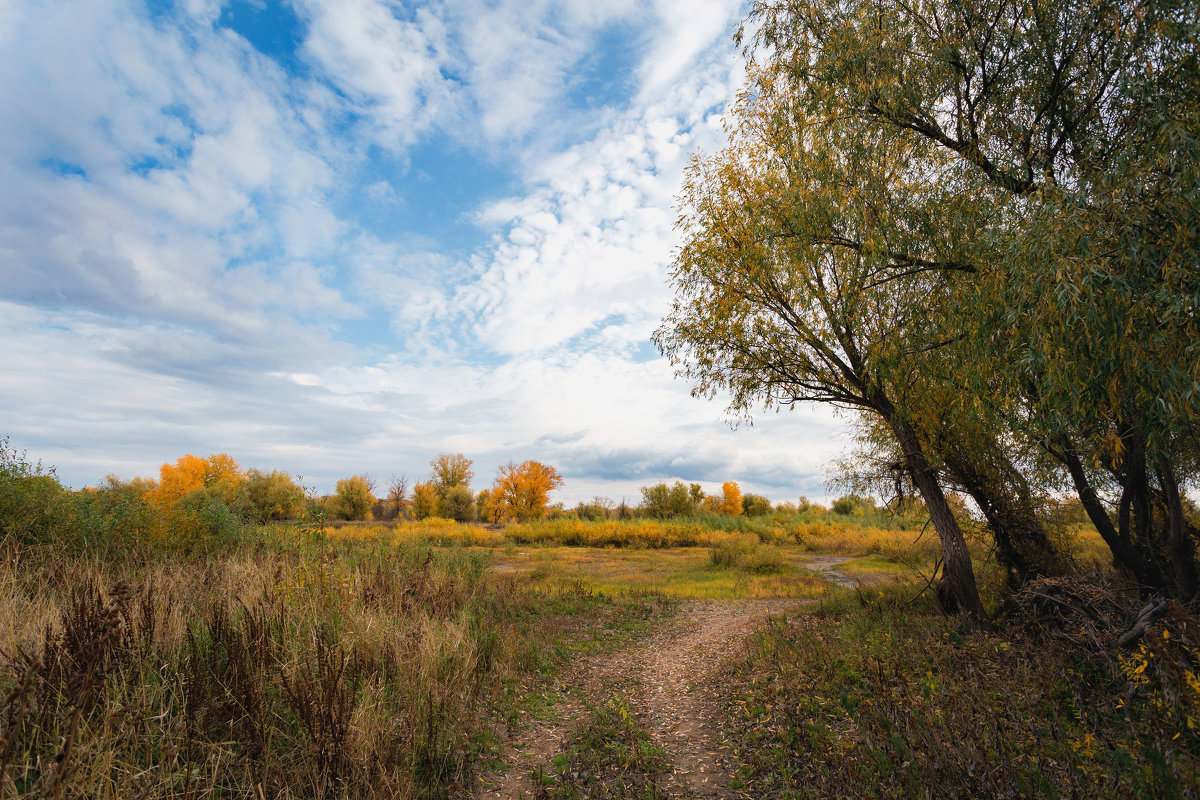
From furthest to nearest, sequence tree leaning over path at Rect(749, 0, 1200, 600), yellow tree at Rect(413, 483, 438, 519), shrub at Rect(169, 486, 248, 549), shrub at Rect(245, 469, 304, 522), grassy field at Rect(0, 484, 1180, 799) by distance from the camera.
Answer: yellow tree at Rect(413, 483, 438, 519)
shrub at Rect(245, 469, 304, 522)
shrub at Rect(169, 486, 248, 549)
tree leaning over path at Rect(749, 0, 1200, 600)
grassy field at Rect(0, 484, 1180, 799)

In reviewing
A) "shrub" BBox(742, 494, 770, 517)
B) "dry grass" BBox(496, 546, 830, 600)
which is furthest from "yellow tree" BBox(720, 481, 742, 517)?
"dry grass" BBox(496, 546, 830, 600)

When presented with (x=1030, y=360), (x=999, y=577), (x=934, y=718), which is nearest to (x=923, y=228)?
(x=1030, y=360)

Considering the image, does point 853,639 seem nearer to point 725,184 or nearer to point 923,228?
point 923,228

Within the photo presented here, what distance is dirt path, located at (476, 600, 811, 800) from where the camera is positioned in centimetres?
502

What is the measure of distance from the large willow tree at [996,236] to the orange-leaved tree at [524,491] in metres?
38.9

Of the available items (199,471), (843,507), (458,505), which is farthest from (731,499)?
(199,471)

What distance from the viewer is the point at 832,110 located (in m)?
7.53

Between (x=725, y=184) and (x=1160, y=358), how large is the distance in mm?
7734

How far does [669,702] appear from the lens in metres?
7.14

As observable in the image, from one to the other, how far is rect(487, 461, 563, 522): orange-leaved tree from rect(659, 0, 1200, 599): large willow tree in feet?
128

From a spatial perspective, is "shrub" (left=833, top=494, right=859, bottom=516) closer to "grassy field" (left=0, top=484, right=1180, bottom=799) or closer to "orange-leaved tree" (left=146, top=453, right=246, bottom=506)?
"grassy field" (left=0, top=484, right=1180, bottom=799)

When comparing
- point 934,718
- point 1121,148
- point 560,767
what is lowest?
point 560,767

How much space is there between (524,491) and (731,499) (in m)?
23.4

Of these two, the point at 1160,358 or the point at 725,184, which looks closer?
the point at 1160,358
